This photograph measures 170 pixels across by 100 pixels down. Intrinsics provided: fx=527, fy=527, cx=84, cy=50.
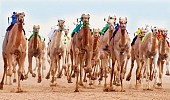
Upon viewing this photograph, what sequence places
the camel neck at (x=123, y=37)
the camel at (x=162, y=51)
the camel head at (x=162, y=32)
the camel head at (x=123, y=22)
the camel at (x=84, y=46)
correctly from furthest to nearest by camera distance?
1. the camel at (x=162, y=51)
2. the camel head at (x=162, y=32)
3. the camel neck at (x=123, y=37)
4. the camel head at (x=123, y=22)
5. the camel at (x=84, y=46)

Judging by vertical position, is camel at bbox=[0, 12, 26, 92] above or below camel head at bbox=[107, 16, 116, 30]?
below

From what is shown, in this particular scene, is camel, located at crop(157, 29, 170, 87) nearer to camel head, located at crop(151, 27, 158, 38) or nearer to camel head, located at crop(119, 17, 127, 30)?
camel head, located at crop(151, 27, 158, 38)

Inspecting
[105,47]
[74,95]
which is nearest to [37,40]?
[105,47]

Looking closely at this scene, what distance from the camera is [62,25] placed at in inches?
850

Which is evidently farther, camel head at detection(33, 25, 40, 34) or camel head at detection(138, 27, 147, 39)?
camel head at detection(138, 27, 147, 39)

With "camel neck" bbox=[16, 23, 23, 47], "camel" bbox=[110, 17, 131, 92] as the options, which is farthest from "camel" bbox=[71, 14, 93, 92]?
"camel neck" bbox=[16, 23, 23, 47]

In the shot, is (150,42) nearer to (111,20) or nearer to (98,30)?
(111,20)

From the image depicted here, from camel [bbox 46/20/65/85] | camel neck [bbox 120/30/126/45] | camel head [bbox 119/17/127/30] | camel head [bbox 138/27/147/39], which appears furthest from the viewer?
camel head [bbox 138/27/147/39]

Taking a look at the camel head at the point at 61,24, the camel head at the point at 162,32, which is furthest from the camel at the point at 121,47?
the camel head at the point at 162,32

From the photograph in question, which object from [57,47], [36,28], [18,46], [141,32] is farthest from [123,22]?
[141,32]

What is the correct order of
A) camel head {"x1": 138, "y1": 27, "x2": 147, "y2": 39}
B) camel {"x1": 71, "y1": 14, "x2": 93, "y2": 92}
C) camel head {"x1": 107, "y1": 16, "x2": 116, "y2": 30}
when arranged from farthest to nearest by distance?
camel head {"x1": 138, "y1": 27, "x2": 147, "y2": 39}, camel head {"x1": 107, "y1": 16, "x2": 116, "y2": 30}, camel {"x1": 71, "y1": 14, "x2": 93, "y2": 92}

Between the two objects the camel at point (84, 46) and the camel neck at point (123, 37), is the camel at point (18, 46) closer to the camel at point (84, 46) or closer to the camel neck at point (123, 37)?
the camel at point (84, 46)

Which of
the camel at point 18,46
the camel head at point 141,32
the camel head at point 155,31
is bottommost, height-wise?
the camel at point 18,46

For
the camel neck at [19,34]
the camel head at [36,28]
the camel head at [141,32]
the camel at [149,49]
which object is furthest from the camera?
the camel head at [141,32]
